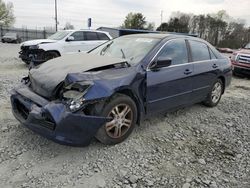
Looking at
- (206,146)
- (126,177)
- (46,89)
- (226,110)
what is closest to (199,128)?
(206,146)

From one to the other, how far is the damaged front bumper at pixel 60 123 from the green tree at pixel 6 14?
63.8 metres

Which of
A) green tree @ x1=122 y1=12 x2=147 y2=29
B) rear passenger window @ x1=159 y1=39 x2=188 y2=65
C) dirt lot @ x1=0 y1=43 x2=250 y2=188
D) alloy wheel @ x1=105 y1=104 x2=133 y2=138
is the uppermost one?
green tree @ x1=122 y1=12 x2=147 y2=29

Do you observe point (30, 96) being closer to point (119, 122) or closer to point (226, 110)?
point (119, 122)

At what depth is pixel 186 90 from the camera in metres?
4.61

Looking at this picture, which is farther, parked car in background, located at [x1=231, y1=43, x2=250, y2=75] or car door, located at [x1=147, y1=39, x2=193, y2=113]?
parked car in background, located at [x1=231, y1=43, x2=250, y2=75]

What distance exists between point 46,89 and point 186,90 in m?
2.46

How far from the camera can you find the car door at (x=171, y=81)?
3.95m

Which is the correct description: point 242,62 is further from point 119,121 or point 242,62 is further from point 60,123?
point 60,123

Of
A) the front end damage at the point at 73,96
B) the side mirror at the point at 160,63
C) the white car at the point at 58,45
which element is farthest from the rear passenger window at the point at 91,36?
the side mirror at the point at 160,63

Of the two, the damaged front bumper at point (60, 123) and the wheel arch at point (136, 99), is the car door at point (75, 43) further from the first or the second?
the damaged front bumper at point (60, 123)

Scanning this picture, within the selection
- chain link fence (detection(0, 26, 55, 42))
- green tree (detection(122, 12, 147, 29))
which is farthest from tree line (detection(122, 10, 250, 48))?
chain link fence (detection(0, 26, 55, 42))

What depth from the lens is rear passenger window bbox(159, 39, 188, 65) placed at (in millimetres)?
4277

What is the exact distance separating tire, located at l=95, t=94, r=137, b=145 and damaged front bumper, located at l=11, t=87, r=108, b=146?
0.19 metres

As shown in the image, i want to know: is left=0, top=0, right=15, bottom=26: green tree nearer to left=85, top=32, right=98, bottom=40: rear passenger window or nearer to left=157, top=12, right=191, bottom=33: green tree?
left=157, top=12, right=191, bottom=33: green tree
